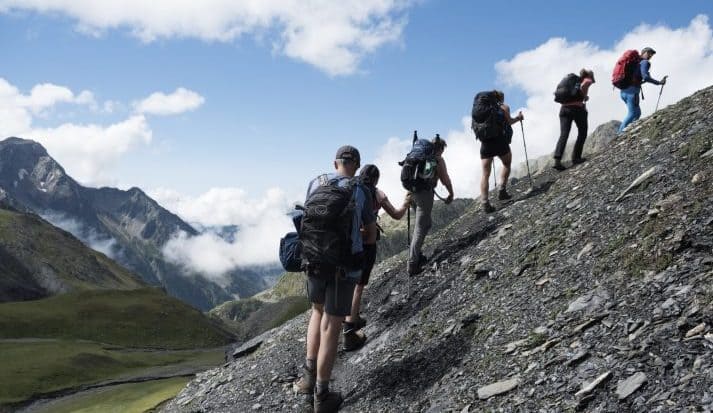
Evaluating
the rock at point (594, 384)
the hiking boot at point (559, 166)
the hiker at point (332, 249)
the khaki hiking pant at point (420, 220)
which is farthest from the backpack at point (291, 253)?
the hiking boot at point (559, 166)

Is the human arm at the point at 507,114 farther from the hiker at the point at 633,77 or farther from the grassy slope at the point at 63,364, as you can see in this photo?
the grassy slope at the point at 63,364

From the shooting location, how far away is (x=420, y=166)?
624 inches

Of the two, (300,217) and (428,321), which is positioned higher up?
(300,217)

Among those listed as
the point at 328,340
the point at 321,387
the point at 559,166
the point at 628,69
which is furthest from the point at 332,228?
the point at 628,69

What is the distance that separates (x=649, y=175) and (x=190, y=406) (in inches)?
680


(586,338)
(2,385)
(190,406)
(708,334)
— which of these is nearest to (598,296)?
(586,338)

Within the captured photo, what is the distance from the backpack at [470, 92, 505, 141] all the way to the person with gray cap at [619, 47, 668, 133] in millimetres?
7339

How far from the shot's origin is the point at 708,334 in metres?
7.42

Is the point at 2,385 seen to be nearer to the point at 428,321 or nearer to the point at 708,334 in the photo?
the point at 428,321

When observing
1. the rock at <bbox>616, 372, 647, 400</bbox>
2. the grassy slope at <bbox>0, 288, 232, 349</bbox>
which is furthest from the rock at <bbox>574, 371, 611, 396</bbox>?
the grassy slope at <bbox>0, 288, 232, 349</bbox>

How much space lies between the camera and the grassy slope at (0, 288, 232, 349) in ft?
402

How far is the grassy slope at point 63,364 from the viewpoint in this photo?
7388cm

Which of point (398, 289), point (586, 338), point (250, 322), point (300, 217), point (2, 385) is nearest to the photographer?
point (586, 338)

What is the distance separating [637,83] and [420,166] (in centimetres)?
1297
